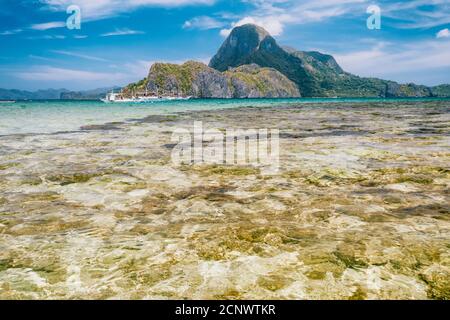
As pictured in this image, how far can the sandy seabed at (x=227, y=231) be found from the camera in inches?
176

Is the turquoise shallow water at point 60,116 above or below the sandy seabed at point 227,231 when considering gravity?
above

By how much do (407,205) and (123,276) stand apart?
606cm

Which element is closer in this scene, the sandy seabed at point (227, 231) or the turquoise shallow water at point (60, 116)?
the sandy seabed at point (227, 231)

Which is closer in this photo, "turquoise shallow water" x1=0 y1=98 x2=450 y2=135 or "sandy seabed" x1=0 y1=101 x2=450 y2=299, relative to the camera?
"sandy seabed" x1=0 y1=101 x2=450 y2=299

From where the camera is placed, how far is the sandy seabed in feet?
14.7

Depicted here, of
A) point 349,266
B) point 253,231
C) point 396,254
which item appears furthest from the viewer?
point 253,231

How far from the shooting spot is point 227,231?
246 inches

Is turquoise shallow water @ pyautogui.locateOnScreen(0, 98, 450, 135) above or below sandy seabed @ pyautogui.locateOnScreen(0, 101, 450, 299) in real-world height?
above

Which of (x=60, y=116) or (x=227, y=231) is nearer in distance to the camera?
(x=227, y=231)

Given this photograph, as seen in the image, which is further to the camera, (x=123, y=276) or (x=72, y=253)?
(x=72, y=253)

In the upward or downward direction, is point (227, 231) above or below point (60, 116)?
below
